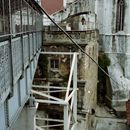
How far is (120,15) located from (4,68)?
1880 cm

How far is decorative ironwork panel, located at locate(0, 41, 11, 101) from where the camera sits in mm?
4051

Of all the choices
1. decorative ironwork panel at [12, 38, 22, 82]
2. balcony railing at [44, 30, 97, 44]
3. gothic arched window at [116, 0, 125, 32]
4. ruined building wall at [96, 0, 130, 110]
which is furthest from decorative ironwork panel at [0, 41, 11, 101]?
gothic arched window at [116, 0, 125, 32]

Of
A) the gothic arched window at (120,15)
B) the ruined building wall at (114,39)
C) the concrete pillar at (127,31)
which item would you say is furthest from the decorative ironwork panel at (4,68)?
the gothic arched window at (120,15)

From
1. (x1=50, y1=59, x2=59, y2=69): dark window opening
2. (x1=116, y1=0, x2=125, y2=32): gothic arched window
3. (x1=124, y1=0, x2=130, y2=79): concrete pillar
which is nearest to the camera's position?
(x1=50, y1=59, x2=59, y2=69): dark window opening

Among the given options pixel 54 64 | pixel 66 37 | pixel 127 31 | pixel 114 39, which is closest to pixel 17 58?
pixel 54 64

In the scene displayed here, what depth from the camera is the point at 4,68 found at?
4.22m

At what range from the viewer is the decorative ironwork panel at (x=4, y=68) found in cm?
405

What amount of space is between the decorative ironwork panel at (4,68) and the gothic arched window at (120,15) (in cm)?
1829

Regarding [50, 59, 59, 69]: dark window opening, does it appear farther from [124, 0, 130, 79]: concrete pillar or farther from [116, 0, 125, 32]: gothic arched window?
[116, 0, 125, 32]: gothic arched window

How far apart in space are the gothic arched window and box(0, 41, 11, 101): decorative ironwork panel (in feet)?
60.0

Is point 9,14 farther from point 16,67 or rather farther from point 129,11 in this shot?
point 129,11

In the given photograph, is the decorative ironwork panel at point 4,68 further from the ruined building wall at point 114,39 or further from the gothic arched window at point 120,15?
the gothic arched window at point 120,15

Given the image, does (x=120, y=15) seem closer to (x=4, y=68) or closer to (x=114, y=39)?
(x=114, y=39)

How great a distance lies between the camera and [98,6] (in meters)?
22.6
